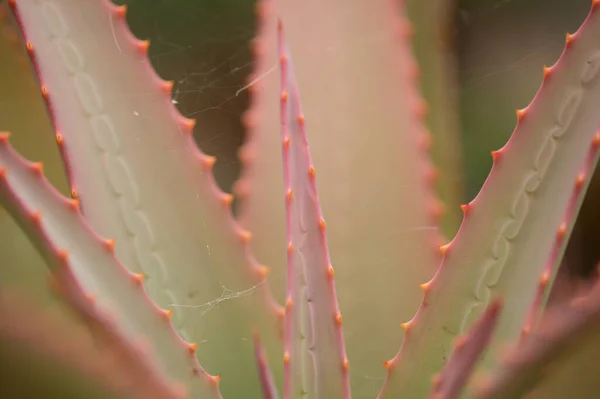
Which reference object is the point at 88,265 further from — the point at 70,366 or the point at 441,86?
the point at 441,86

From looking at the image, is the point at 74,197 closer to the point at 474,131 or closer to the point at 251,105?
the point at 251,105

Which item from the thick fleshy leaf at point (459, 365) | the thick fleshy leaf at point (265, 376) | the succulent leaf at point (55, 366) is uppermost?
the succulent leaf at point (55, 366)

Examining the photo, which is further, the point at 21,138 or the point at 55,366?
the point at 21,138

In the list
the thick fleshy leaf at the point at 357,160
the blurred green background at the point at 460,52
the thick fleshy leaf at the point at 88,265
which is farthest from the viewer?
the blurred green background at the point at 460,52

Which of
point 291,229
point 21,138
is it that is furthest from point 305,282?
point 21,138

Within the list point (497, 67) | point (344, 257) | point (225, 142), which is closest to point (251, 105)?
point (225, 142)

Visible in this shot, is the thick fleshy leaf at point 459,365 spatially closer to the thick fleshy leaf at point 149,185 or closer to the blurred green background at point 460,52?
the thick fleshy leaf at point 149,185

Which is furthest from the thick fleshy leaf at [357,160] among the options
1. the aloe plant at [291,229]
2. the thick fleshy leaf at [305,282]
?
the thick fleshy leaf at [305,282]
